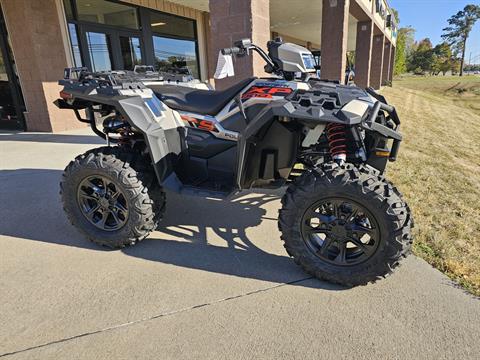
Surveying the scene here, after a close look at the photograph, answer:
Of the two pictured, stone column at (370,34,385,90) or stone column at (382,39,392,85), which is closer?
stone column at (370,34,385,90)

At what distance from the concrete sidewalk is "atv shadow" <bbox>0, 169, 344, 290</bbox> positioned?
14 mm

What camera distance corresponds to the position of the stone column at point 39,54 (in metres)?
7.14

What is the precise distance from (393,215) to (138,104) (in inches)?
77.8

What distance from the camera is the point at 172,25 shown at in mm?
11414

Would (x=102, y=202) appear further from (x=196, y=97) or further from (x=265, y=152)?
(x=265, y=152)

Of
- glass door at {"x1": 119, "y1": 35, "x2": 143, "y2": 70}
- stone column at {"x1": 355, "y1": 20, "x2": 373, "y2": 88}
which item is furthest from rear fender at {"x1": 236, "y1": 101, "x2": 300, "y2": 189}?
stone column at {"x1": 355, "y1": 20, "x2": 373, "y2": 88}

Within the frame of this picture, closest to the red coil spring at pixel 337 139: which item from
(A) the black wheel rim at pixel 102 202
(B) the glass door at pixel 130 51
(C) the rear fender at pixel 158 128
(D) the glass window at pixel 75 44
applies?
(C) the rear fender at pixel 158 128

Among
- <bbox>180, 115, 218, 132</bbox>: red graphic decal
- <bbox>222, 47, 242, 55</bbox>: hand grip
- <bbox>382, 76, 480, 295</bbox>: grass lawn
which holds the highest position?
<bbox>222, 47, 242, 55</bbox>: hand grip

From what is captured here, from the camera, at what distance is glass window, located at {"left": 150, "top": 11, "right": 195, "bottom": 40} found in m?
10.6

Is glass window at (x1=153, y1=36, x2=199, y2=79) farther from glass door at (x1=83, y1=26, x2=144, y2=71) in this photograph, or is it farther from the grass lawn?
the grass lawn

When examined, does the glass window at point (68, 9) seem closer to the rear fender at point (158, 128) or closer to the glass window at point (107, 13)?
the glass window at point (107, 13)

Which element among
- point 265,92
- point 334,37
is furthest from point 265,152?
point 334,37

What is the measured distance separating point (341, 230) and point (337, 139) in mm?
639

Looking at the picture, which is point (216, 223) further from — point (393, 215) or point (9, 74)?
point (9, 74)
